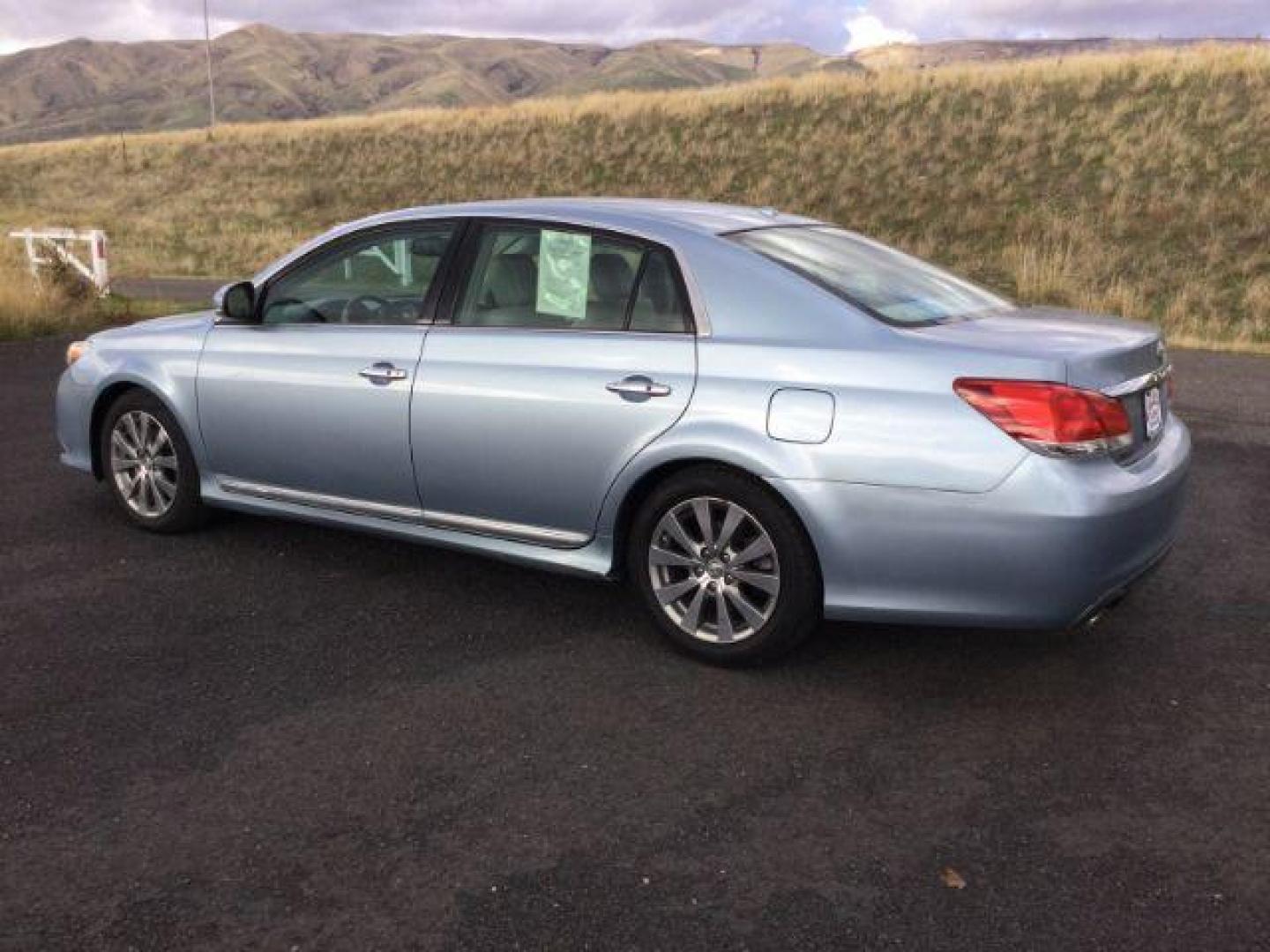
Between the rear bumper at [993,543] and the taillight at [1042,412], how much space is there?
0.19 feet

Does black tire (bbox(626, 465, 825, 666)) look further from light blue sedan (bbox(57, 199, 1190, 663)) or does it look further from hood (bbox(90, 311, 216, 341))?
hood (bbox(90, 311, 216, 341))

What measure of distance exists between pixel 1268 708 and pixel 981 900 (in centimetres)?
162

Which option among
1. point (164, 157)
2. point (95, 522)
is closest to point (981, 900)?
point (95, 522)

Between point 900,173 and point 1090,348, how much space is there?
24.7m

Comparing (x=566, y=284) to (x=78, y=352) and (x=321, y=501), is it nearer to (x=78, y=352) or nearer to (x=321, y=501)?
(x=321, y=501)

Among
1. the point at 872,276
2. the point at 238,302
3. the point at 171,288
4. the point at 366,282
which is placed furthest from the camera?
the point at 171,288

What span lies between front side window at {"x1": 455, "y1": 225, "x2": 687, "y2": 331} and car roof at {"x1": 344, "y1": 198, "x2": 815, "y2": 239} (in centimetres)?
7

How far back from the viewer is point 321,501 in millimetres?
5012

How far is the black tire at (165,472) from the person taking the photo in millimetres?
5461

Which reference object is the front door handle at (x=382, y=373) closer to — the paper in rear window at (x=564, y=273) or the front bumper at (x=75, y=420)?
the paper in rear window at (x=564, y=273)

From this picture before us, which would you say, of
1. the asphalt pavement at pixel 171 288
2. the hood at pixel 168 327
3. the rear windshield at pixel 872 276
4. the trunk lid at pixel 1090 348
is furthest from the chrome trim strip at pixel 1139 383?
the asphalt pavement at pixel 171 288

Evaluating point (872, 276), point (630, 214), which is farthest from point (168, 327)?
point (872, 276)

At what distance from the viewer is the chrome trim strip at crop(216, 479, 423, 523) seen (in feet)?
15.6

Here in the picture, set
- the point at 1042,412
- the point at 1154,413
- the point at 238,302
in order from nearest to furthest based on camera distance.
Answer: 1. the point at 1042,412
2. the point at 1154,413
3. the point at 238,302
